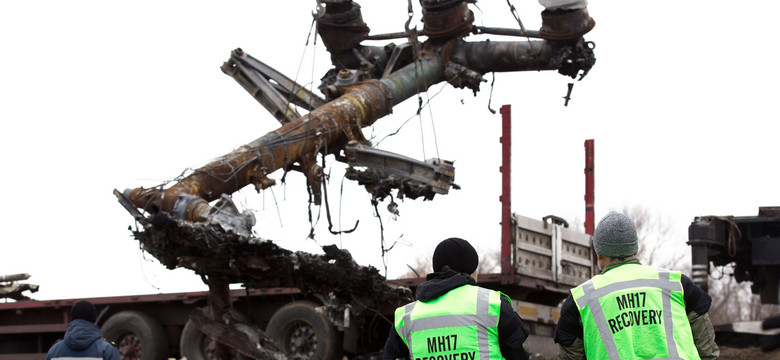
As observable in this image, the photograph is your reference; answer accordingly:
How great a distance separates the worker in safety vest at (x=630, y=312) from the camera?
4145 mm

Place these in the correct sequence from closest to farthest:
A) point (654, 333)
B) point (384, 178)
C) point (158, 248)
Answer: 1. point (654, 333)
2. point (158, 248)
3. point (384, 178)

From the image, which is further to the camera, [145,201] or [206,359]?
[206,359]

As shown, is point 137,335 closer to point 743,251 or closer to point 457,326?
point 743,251

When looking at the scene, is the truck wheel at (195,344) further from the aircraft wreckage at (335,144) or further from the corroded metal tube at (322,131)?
the corroded metal tube at (322,131)

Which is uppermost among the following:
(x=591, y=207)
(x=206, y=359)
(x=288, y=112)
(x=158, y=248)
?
(x=288, y=112)

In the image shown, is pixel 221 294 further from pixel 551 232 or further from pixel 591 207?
pixel 591 207

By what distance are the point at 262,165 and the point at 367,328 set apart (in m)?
2.22

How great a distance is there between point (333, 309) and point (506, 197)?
2.29 meters

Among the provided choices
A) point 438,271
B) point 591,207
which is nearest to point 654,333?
point 438,271

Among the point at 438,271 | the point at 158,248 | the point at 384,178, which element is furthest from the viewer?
the point at 384,178

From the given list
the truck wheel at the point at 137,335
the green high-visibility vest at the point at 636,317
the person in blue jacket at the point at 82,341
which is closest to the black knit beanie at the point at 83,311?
the person in blue jacket at the point at 82,341

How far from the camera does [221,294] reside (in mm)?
11398

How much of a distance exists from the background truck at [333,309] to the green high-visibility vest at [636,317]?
704cm

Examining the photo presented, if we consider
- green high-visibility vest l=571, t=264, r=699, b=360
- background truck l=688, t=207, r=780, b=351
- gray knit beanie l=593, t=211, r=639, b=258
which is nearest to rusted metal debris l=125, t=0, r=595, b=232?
background truck l=688, t=207, r=780, b=351
